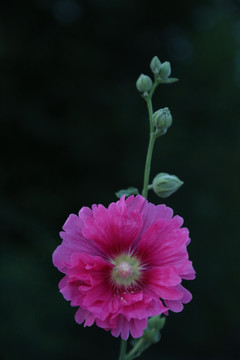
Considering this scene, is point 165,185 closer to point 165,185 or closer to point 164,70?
point 165,185

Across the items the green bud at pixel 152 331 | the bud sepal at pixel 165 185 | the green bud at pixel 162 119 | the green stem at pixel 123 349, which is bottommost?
the green stem at pixel 123 349

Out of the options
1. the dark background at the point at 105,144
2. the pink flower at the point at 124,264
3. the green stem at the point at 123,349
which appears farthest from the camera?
the dark background at the point at 105,144

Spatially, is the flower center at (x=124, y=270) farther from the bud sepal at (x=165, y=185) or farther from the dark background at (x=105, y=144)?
the dark background at (x=105, y=144)

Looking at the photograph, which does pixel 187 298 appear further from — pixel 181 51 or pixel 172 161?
pixel 181 51

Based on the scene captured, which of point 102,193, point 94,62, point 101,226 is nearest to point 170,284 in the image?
point 101,226

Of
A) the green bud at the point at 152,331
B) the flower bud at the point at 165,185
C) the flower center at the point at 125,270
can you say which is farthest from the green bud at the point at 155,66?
the green bud at the point at 152,331

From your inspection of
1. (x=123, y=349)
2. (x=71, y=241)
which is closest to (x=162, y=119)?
(x=71, y=241)

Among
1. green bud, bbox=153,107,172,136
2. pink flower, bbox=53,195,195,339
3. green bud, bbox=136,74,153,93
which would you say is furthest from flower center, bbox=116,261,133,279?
green bud, bbox=136,74,153,93
